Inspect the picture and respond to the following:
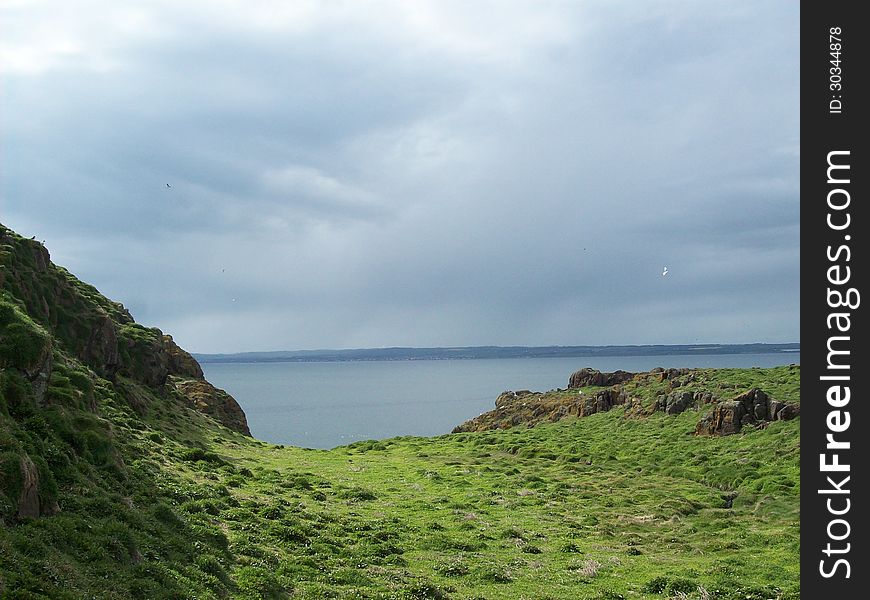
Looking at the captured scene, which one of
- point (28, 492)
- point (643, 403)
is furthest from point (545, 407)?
point (28, 492)

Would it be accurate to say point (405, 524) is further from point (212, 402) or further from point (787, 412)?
point (787, 412)

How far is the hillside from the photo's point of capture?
18906mm

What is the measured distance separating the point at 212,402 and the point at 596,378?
79.8 meters

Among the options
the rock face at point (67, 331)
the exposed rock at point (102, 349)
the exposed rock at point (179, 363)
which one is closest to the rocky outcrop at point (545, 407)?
the exposed rock at point (179, 363)

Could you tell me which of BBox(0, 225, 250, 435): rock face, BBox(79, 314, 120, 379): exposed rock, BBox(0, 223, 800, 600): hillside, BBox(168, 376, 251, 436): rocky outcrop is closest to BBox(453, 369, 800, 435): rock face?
BBox(0, 223, 800, 600): hillside

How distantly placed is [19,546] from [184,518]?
10837 millimetres

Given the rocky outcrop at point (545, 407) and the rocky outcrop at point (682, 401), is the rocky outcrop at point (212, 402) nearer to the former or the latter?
the rocky outcrop at point (545, 407)

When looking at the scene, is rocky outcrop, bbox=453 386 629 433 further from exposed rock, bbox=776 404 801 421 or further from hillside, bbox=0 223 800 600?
exposed rock, bbox=776 404 801 421

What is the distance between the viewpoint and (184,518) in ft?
84.3

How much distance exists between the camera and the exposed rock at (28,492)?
1717cm

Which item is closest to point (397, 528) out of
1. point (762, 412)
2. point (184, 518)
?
point (184, 518)

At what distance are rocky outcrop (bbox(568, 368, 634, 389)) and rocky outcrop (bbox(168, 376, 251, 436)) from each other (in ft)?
240
